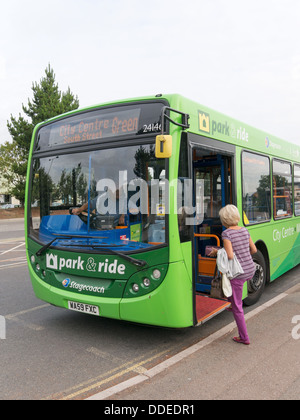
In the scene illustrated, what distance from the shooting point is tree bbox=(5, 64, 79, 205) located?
35.0 meters

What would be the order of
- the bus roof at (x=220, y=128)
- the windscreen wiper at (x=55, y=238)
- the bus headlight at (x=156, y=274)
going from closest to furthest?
the bus headlight at (x=156, y=274) → the bus roof at (x=220, y=128) → the windscreen wiper at (x=55, y=238)

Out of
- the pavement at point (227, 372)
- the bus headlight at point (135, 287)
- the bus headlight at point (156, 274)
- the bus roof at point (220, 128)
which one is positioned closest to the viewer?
the pavement at point (227, 372)

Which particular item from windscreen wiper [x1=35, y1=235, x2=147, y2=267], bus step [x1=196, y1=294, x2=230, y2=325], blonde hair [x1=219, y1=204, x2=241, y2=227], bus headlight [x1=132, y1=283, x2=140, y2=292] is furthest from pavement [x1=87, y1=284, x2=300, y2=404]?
blonde hair [x1=219, y1=204, x2=241, y2=227]

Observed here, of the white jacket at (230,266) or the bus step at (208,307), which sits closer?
the white jacket at (230,266)

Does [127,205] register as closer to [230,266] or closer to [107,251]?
[107,251]

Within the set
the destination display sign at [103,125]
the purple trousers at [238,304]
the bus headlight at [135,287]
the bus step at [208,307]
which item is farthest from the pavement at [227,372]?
the destination display sign at [103,125]

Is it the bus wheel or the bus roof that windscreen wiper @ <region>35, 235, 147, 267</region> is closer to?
the bus roof

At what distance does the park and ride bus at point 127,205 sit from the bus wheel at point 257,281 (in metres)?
0.19

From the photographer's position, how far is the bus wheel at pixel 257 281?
5.49 meters

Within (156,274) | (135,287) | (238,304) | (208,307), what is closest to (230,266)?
(238,304)

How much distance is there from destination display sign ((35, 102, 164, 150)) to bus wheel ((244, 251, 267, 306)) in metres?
2.88

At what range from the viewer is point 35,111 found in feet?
116

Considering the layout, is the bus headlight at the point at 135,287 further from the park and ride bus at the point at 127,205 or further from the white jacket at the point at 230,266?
the white jacket at the point at 230,266
